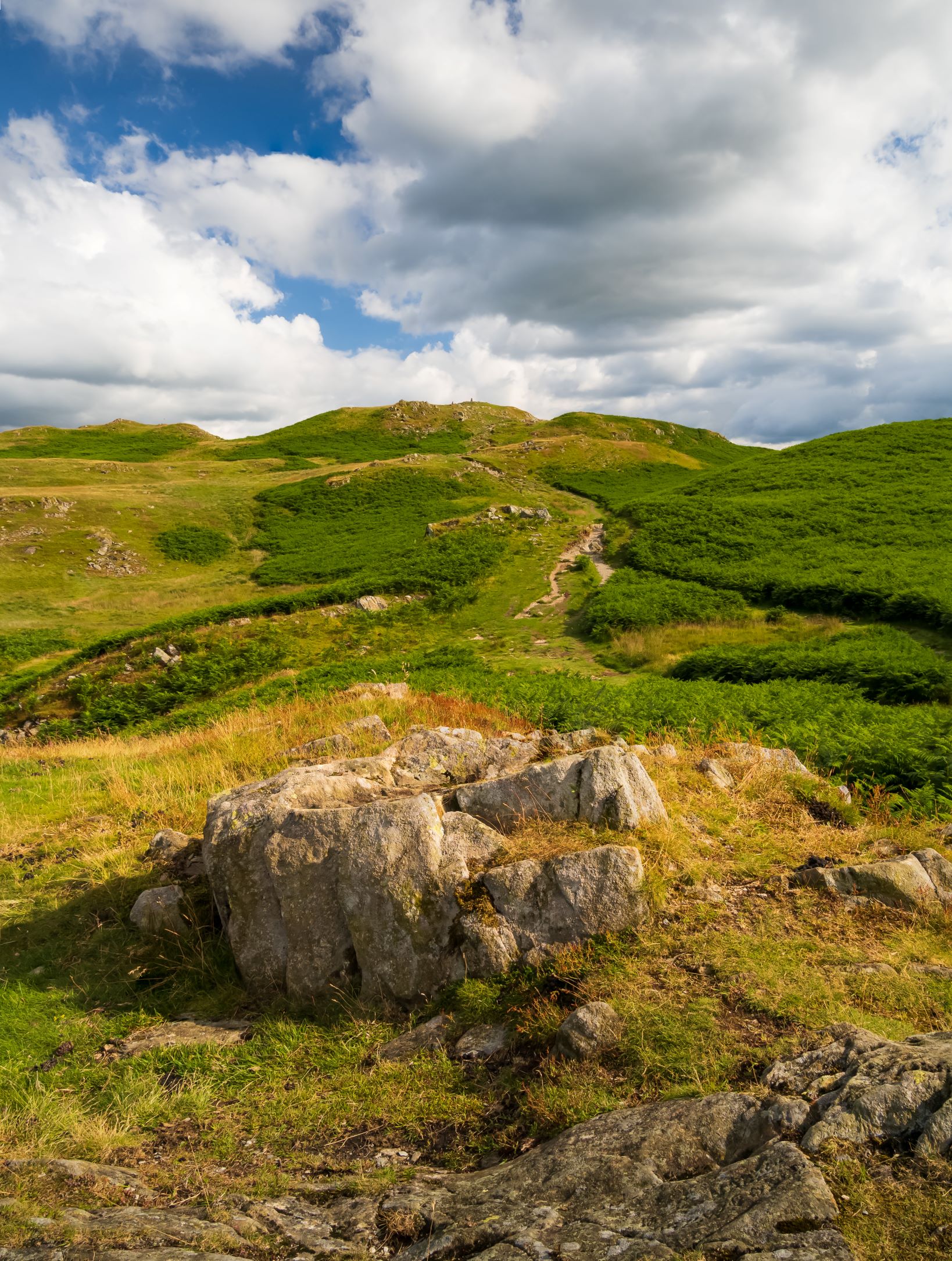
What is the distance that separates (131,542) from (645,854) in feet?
163

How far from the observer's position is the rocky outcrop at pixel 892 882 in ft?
22.3

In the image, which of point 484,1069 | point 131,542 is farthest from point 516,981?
point 131,542

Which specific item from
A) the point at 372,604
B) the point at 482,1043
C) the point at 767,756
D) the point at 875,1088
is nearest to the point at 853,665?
the point at 767,756

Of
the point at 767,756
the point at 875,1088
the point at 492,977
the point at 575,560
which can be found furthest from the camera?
the point at 575,560

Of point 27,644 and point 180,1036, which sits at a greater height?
point 180,1036

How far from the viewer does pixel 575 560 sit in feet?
134

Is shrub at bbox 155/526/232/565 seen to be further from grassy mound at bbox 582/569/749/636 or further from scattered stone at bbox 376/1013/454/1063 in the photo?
scattered stone at bbox 376/1013/454/1063

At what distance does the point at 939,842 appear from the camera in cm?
826

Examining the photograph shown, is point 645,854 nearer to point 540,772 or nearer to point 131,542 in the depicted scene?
point 540,772

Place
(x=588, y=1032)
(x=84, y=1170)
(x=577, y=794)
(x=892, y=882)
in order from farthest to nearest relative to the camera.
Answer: (x=577, y=794) < (x=892, y=882) < (x=588, y=1032) < (x=84, y=1170)

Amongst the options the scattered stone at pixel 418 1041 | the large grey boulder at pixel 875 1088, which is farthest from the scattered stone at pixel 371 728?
the large grey boulder at pixel 875 1088

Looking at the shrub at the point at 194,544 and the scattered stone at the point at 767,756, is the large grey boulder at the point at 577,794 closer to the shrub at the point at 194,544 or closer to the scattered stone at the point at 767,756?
→ the scattered stone at the point at 767,756

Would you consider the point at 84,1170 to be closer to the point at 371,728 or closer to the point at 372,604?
the point at 371,728

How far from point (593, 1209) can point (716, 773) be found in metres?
6.81
